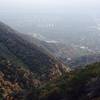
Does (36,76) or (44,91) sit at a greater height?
(44,91)

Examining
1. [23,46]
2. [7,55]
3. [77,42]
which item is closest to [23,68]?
[7,55]

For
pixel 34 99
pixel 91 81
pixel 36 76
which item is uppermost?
pixel 91 81

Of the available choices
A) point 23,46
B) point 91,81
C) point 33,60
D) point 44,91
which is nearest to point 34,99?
point 44,91

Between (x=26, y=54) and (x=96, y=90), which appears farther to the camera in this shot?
(x=26, y=54)

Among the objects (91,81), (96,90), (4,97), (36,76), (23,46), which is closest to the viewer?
(96,90)

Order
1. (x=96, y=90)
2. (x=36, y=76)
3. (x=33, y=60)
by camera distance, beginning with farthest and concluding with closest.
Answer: (x=33, y=60) < (x=36, y=76) < (x=96, y=90)

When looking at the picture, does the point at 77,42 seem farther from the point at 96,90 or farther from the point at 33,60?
the point at 96,90

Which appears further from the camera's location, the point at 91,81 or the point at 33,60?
the point at 33,60

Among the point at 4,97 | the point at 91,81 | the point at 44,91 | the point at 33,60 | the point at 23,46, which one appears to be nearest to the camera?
the point at 91,81

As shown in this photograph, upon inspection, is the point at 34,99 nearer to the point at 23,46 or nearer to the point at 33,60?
the point at 33,60
